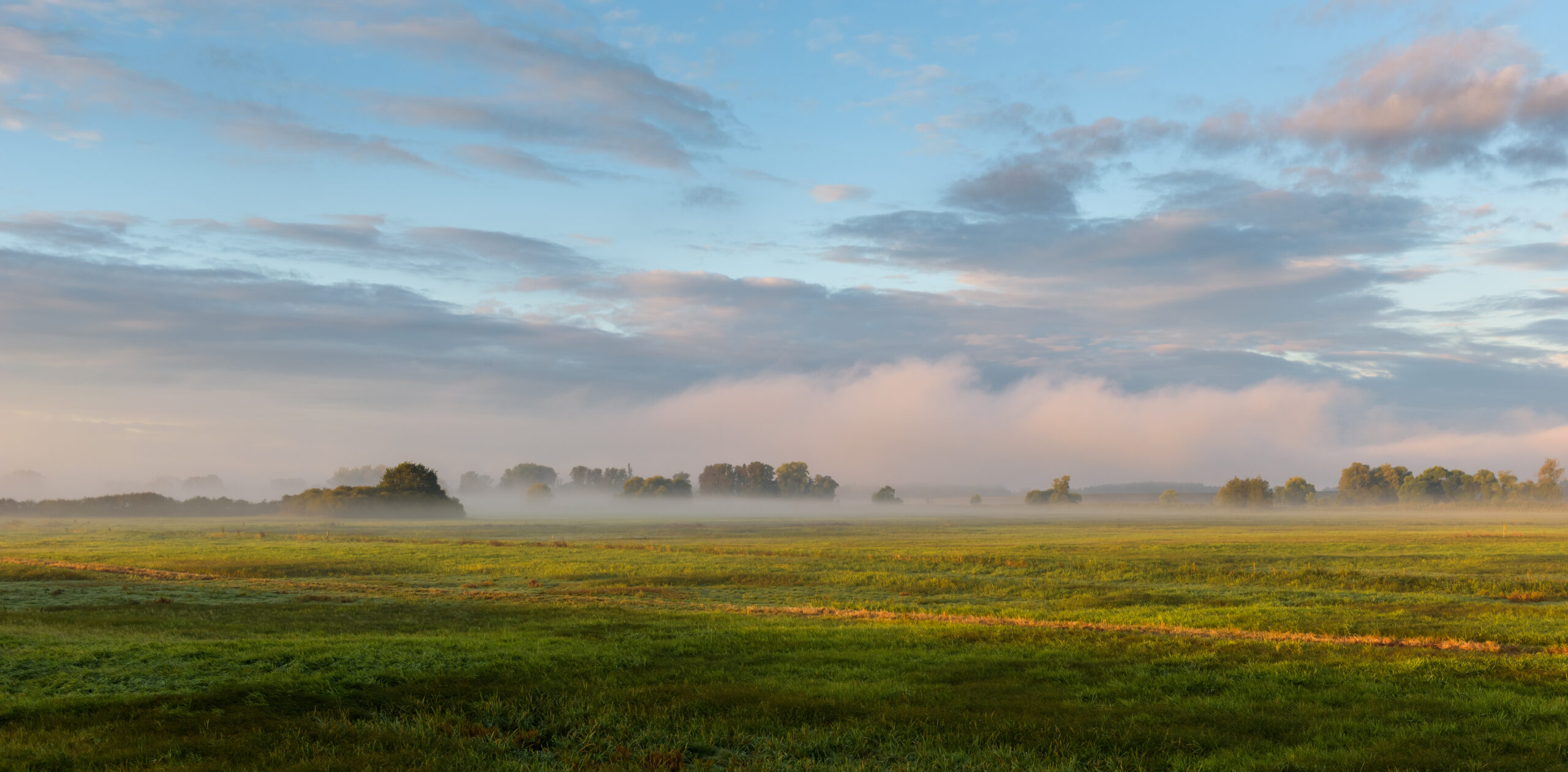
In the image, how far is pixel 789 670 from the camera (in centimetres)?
2116

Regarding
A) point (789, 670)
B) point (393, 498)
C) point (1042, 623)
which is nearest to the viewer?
point (789, 670)

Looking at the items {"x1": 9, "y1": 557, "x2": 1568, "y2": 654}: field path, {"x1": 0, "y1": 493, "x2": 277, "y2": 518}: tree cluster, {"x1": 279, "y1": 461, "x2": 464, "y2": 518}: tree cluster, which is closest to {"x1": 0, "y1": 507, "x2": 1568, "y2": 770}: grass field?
{"x1": 9, "y1": 557, "x2": 1568, "y2": 654}: field path

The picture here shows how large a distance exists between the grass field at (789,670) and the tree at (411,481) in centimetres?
11975

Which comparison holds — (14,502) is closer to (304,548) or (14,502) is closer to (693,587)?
(304,548)

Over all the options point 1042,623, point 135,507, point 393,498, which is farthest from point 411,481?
point 1042,623

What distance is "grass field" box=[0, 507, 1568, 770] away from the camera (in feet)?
46.3

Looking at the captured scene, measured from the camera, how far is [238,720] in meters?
15.0

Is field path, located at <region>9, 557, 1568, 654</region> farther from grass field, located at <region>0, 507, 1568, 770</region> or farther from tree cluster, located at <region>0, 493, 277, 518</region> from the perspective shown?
tree cluster, located at <region>0, 493, 277, 518</region>

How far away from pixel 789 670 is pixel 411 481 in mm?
162789

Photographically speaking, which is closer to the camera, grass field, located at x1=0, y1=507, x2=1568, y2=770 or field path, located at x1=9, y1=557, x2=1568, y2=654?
grass field, located at x1=0, y1=507, x2=1568, y2=770

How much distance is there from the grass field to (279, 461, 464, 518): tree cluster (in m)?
117

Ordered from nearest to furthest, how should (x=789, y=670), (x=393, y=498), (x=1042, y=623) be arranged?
(x=789, y=670), (x=1042, y=623), (x=393, y=498)

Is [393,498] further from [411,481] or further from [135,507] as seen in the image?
[135,507]

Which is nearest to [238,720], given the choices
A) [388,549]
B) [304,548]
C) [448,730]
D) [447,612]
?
[448,730]
